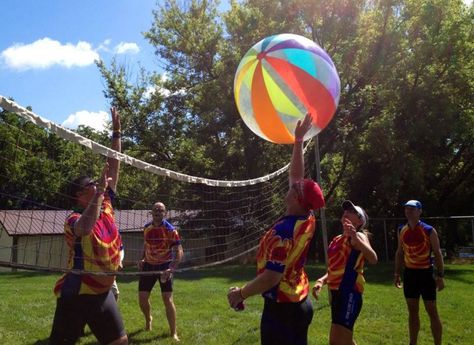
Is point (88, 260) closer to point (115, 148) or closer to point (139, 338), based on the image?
point (115, 148)

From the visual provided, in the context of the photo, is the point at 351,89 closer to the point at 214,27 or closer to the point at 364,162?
the point at 364,162

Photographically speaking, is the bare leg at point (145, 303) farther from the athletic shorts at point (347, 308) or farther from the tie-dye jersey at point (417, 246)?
the tie-dye jersey at point (417, 246)

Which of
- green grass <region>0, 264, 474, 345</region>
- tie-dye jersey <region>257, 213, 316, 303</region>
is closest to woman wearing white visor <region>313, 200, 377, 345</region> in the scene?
tie-dye jersey <region>257, 213, 316, 303</region>

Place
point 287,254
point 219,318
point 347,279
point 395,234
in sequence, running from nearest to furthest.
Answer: point 287,254 < point 347,279 < point 219,318 < point 395,234

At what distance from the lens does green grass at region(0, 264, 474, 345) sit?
21.3 ft

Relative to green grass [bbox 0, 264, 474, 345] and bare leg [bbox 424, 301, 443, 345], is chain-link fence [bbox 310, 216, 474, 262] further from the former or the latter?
bare leg [bbox 424, 301, 443, 345]

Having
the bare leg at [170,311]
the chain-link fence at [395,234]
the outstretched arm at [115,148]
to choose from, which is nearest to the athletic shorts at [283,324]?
the outstretched arm at [115,148]

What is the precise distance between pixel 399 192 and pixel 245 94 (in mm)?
17762

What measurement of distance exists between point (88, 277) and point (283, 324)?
156 centimetres

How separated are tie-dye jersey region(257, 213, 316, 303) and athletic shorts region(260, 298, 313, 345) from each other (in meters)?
0.05

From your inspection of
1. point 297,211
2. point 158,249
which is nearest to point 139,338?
point 158,249

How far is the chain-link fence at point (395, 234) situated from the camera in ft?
69.0

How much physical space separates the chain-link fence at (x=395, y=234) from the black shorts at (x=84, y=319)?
17649 mm

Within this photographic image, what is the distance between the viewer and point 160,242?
6617 mm
